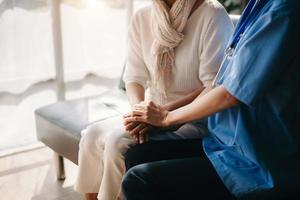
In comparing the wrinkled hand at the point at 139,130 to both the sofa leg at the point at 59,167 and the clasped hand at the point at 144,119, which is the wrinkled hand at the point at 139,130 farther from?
the sofa leg at the point at 59,167

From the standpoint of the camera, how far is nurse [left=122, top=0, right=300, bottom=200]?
35.0 inches

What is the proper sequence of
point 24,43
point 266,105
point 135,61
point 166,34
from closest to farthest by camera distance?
Answer: point 266,105 → point 166,34 → point 135,61 → point 24,43

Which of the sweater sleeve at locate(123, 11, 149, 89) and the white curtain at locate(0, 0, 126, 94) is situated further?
the white curtain at locate(0, 0, 126, 94)

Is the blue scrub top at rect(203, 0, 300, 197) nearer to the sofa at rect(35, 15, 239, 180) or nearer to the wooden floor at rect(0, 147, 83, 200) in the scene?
the sofa at rect(35, 15, 239, 180)

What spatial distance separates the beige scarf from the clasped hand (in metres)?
0.16

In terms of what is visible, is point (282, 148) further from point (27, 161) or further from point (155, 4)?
point (27, 161)

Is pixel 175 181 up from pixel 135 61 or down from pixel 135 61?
down

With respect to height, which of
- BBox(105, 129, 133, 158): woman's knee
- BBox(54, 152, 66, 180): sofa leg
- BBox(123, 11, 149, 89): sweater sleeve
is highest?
BBox(123, 11, 149, 89): sweater sleeve

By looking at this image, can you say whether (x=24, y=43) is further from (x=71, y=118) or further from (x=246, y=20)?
(x=246, y=20)

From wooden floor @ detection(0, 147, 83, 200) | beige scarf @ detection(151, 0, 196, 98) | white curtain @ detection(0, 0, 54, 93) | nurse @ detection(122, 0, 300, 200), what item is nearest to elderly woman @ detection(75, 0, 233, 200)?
beige scarf @ detection(151, 0, 196, 98)

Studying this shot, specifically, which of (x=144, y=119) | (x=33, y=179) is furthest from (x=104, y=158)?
(x=33, y=179)

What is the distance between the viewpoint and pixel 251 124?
3.21 ft

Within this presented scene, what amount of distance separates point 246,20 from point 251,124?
0.30 meters

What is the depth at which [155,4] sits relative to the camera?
4.48 feet
